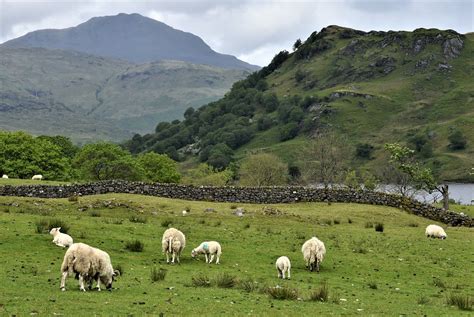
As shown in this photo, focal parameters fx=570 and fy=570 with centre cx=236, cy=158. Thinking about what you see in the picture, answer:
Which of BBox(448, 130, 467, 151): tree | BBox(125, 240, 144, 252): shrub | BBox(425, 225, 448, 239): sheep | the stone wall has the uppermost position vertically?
BBox(448, 130, 467, 151): tree

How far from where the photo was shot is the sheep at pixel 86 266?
1584cm

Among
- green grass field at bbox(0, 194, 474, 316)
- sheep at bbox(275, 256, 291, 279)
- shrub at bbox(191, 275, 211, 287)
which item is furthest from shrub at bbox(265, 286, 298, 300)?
sheep at bbox(275, 256, 291, 279)

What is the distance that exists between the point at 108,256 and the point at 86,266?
0.89 meters

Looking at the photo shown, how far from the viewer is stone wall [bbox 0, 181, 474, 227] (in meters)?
46.2

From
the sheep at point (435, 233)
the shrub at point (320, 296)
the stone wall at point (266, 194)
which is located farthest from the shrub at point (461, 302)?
the stone wall at point (266, 194)

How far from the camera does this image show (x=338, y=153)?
3784 inches

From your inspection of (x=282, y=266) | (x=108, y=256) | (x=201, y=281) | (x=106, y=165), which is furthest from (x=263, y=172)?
(x=108, y=256)

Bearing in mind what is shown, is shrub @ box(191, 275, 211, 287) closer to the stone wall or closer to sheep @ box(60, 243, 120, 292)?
sheep @ box(60, 243, 120, 292)

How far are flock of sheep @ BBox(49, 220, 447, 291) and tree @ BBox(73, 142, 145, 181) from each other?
2111 inches

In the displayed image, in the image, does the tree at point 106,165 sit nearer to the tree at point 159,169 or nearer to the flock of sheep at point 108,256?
the tree at point 159,169

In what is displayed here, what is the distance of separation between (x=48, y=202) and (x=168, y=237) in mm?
20065

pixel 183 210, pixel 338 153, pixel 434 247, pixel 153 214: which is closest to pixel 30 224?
pixel 153 214

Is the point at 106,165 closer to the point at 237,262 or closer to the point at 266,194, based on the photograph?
the point at 266,194

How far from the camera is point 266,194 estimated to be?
48469mm
